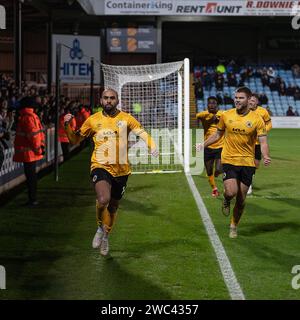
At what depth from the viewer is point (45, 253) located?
893cm

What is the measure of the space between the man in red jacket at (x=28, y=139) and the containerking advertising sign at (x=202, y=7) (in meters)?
33.2

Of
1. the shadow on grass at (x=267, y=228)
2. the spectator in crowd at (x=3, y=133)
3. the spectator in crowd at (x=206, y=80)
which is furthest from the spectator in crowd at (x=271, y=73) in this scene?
the shadow on grass at (x=267, y=228)

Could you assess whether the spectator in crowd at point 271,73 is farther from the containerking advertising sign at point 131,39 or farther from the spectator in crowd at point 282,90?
the containerking advertising sign at point 131,39

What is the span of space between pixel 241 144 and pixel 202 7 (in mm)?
37364

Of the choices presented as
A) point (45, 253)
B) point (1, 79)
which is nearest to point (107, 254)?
point (45, 253)

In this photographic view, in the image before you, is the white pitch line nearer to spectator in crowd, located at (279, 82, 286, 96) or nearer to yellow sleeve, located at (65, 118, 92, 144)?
yellow sleeve, located at (65, 118, 92, 144)

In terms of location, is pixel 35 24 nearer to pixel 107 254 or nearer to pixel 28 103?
pixel 28 103

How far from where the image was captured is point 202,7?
45.9 m

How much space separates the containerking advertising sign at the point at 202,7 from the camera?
4497cm

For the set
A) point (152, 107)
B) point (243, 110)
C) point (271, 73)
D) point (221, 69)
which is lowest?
point (243, 110)

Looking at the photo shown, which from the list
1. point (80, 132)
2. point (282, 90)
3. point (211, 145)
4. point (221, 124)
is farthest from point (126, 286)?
point (282, 90)

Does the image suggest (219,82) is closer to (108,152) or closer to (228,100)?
(228,100)

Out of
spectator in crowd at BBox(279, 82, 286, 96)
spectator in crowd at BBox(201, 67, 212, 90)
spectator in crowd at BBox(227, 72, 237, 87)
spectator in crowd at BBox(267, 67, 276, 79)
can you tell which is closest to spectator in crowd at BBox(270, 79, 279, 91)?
spectator in crowd at BBox(279, 82, 286, 96)
